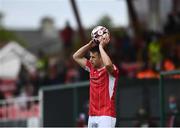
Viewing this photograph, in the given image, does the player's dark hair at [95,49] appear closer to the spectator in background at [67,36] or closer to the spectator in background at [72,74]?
the spectator in background at [72,74]

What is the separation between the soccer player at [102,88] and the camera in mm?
9766

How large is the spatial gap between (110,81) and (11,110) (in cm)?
903

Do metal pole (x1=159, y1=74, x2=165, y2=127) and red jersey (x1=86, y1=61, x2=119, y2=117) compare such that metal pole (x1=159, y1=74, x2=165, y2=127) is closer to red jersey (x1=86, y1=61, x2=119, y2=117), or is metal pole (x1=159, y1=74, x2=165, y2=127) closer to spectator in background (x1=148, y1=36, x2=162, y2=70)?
red jersey (x1=86, y1=61, x2=119, y2=117)

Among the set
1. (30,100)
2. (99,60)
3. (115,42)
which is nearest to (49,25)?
(115,42)

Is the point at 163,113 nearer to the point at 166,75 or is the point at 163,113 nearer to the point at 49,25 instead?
the point at 166,75

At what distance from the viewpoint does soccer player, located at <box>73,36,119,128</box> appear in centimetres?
977

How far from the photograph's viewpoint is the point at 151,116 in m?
14.3

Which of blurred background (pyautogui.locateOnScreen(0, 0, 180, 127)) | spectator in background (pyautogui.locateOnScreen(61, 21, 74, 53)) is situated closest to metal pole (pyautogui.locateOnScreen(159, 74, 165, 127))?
blurred background (pyautogui.locateOnScreen(0, 0, 180, 127))

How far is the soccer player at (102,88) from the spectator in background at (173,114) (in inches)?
144

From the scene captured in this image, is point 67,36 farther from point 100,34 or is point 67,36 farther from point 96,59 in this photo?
point 100,34

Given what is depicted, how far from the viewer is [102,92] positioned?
986 centimetres

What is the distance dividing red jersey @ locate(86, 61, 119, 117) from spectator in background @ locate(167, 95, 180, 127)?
365 centimetres

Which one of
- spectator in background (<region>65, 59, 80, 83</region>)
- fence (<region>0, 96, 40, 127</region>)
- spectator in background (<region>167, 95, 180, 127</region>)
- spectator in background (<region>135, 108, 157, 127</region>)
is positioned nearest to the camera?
spectator in background (<region>167, 95, 180, 127</region>)

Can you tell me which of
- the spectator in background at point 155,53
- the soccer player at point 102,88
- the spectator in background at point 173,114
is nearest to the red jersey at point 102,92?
the soccer player at point 102,88
